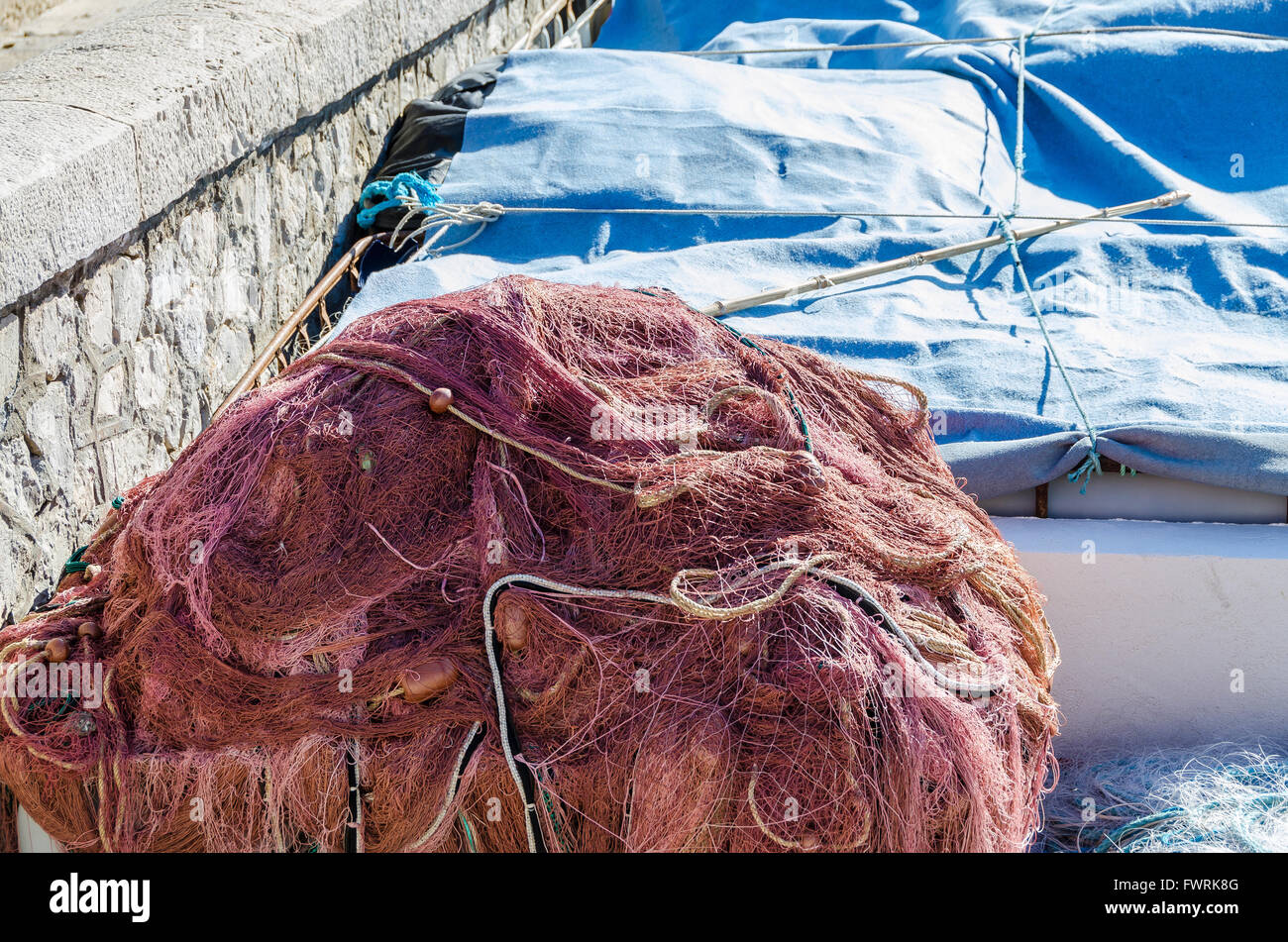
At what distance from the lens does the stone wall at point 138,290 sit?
8.78ft

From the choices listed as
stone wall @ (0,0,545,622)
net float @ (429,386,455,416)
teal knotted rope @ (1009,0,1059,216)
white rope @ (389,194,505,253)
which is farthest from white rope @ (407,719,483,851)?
teal knotted rope @ (1009,0,1059,216)

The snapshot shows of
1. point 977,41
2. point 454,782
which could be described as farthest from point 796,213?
point 454,782

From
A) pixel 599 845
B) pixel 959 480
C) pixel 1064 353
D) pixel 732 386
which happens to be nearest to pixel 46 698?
pixel 599 845

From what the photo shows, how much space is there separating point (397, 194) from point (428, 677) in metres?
2.62

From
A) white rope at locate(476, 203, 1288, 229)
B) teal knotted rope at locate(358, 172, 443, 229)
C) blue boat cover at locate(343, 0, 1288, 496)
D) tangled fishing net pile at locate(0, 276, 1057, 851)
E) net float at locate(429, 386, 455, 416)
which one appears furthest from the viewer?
teal knotted rope at locate(358, 172, 443, 229)

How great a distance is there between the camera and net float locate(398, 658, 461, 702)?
88.4 inches

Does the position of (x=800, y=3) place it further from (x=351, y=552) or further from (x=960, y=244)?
(x=351, y=552)

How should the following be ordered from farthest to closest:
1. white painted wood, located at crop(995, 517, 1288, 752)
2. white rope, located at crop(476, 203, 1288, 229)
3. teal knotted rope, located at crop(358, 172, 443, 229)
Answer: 1. teal knotted rope, located at crop(358, 172, 443, 229)
2. white rope, located at crop(476, 203, 1288, 229)
3. white painted wood, located at crop(995, 517, 1288, 752)

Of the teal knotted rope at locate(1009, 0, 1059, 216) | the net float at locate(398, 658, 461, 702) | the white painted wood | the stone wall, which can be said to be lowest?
the white painted wood

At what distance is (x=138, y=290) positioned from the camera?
10.3 ft

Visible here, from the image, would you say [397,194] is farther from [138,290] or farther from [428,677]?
[428,677]

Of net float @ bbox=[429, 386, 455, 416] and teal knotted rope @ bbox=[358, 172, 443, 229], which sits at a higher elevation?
net float @ bbox=[429, 386, 455, 416]

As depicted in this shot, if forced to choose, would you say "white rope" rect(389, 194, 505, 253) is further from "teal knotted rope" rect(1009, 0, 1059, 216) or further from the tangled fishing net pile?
"teal knotted rope" rect(1009, 0, 1059, 216)

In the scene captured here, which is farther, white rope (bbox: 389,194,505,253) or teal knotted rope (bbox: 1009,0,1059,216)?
teal knotted rope (bbox: 1009,0,1059,216)
